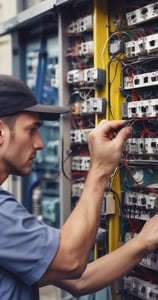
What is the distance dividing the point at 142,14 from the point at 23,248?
3.94ft

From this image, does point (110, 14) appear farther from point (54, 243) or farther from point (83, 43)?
point (54, 243)

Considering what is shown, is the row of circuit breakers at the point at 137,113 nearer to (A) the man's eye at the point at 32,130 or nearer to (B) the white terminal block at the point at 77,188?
(B) the white terminal block at the point at 77,188

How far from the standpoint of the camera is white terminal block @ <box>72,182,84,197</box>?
219 cm

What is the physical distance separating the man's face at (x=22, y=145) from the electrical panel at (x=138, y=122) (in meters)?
0.65

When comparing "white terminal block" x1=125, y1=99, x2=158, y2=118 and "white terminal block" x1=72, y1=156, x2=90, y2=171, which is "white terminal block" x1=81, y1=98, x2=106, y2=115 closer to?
"white terminal block" x1=125, y1=99, x2=158, y2=118

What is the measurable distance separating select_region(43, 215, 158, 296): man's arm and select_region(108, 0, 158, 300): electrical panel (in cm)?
36

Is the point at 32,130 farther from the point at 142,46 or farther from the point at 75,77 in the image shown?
the point at 75,77

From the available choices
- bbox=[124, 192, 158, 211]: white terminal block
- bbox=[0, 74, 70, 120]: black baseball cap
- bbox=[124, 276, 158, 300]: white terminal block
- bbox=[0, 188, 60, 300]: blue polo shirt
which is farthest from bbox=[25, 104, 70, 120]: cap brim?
bbox=[124, 276, 158, 300]: white terminal block

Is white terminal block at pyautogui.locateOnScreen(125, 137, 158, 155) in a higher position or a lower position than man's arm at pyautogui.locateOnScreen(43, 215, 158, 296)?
higher

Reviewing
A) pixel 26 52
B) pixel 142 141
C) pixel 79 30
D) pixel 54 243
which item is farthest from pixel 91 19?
pixel 54 243

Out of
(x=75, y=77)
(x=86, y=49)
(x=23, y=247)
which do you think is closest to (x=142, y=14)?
(x=86, y=49)

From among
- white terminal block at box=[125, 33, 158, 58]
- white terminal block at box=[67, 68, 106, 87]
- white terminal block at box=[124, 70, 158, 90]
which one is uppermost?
white terminal block at box=[125, 33, 158, 58]

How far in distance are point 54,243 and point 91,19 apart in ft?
4.37

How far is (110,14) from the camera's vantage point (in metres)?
1.99
